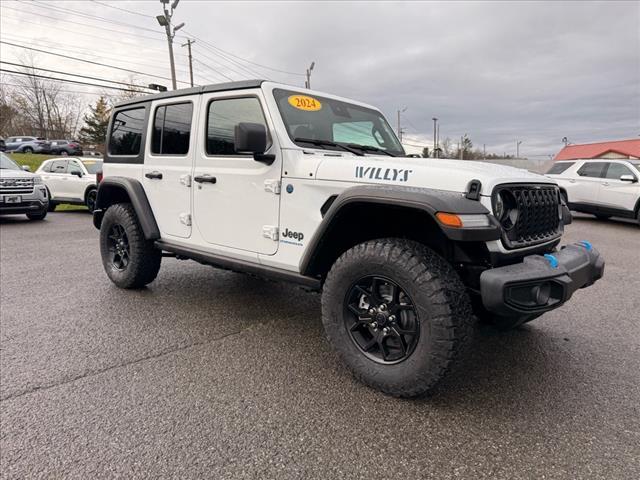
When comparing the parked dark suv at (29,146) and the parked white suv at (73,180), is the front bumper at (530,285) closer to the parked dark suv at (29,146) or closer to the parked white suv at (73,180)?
the parked white suv at (73,180)

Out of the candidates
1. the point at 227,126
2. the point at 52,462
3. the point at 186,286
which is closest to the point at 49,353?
the point at 52,462

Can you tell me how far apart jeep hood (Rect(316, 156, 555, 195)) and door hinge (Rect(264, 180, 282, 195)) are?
0.35 meters

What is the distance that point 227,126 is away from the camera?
335 cm

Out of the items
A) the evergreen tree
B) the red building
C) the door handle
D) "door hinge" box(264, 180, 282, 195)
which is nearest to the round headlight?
"door hinge" box(264, 180, 282, 195)

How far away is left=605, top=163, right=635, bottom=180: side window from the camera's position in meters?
10.1

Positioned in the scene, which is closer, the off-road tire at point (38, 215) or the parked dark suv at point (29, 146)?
the off-road tire at point (38, 215)

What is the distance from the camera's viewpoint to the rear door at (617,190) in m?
9.81

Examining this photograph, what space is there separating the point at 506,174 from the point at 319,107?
1608 millimetres

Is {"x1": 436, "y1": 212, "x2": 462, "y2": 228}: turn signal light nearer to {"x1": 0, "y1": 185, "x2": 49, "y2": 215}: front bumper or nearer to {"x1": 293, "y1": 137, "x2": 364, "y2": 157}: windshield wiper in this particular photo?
{"x1": 293, "y1": 137, "x2": 364, "y2": 157}: windshield wiper

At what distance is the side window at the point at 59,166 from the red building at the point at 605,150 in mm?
31150

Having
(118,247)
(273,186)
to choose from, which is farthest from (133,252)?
(273,186)

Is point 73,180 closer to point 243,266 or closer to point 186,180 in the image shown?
point 186,180

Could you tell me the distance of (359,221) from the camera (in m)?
2.69

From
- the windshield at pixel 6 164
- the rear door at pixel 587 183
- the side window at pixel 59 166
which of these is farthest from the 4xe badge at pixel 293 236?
the side window at pixel 59 166
